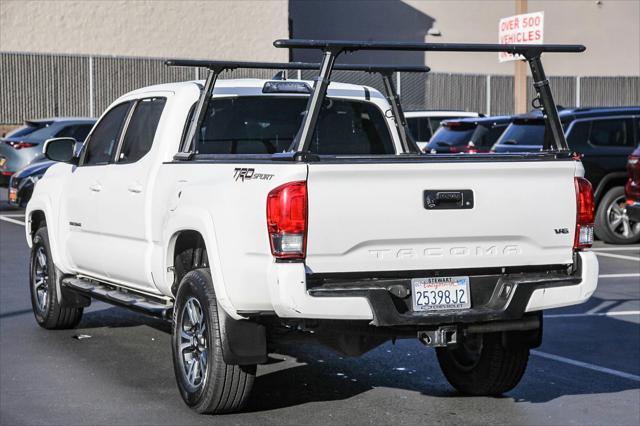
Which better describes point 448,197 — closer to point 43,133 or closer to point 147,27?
point 43,133

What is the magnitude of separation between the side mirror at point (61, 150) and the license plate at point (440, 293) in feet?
13.1

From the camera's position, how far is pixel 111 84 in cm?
4028

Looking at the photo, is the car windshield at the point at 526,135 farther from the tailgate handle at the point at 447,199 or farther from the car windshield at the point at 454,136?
the tailgate handle at the point at 447,199

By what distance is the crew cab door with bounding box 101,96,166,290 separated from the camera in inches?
335

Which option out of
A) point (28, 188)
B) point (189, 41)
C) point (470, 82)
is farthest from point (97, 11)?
point (28, 188)

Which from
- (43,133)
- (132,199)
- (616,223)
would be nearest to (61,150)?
(132,199)

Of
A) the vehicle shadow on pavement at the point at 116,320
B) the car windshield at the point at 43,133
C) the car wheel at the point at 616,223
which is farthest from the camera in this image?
the car windshield at the point at 43,133

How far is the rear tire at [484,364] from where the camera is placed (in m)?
7.89

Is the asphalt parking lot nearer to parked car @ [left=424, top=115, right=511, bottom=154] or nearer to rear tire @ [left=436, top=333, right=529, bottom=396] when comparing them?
rear tire @ [left=436, top=333, right=529, bottom=396]

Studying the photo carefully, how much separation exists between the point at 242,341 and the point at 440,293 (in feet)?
3.71

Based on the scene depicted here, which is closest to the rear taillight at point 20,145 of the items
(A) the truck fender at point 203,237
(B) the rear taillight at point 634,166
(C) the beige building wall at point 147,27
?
(B) the rear taillight at point 634,166

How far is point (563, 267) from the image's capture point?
7.27m

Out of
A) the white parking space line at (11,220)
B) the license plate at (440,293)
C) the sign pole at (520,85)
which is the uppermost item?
the sign pole at (520,85)

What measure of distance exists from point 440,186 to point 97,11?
37.1 m
